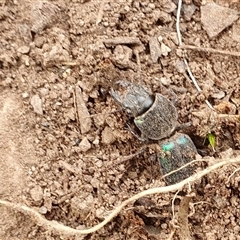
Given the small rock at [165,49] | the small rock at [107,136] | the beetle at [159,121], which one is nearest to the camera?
the small rock at [107,136]

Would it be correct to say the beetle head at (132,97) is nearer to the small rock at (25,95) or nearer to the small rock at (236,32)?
Result: the small rock at (25,95)

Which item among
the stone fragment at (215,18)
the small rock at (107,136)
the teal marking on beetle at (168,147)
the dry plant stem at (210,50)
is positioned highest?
the stone fragment at (215,18)

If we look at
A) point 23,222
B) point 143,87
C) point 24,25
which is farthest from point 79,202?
point 24,25

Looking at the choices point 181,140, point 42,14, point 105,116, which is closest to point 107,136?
point 105,116

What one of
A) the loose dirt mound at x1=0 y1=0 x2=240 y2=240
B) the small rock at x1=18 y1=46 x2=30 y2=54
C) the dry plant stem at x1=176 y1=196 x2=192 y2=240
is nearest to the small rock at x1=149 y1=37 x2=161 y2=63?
the loose dirt mound at x1=0 y1=0 x2=240 y2=240

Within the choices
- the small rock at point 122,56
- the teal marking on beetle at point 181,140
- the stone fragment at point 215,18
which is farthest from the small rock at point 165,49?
the teal marking on beetle at point 181,140

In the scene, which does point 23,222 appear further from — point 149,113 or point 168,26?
point 168,26
